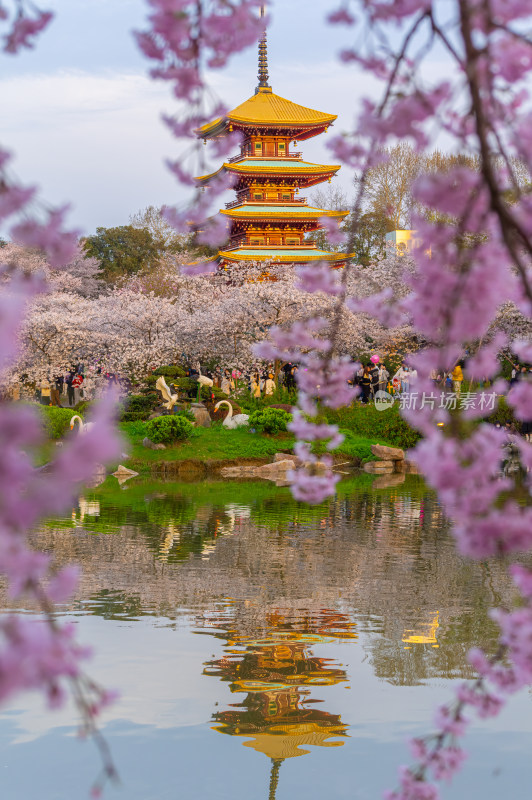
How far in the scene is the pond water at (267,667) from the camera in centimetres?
661

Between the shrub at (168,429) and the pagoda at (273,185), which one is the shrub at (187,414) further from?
the pagoda at (273,185)

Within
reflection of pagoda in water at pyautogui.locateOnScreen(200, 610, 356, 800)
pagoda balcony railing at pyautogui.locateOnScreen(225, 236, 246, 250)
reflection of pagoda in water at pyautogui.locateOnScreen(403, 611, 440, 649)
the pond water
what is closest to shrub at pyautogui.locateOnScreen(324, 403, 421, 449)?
pagoda balcony railing at pyautogui.locateOnScreen(225, 236, 246, 250)

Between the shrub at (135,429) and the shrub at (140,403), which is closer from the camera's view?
the shrub at (135,429)

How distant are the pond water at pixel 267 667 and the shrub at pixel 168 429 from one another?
11.1m

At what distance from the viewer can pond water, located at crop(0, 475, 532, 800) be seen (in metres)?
6.61

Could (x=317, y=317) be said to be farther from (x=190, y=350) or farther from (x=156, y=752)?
(x=190, y=350)

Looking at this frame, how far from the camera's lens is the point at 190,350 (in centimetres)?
3559

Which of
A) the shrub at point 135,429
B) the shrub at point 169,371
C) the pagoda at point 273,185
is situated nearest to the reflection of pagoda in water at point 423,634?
the shrub at point 135,429

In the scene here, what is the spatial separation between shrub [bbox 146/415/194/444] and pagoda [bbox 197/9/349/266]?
14.2 meters

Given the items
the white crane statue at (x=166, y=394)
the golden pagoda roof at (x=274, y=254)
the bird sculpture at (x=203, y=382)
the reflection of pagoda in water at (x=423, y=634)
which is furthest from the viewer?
the golden pagoda roof at (x=274, y=254)

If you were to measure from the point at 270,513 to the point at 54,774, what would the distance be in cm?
1176

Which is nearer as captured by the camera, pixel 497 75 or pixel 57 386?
pixel 497 75

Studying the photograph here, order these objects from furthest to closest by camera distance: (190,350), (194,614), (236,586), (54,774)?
(190,350)
(236,586)
(194,614)
(54,774)

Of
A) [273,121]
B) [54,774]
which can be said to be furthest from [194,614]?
[273,121]
